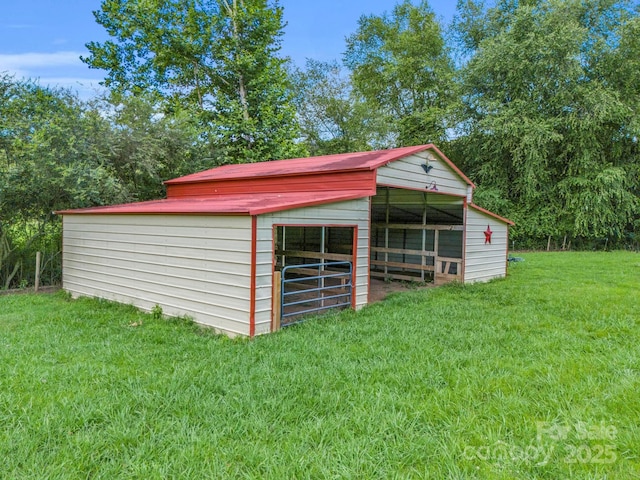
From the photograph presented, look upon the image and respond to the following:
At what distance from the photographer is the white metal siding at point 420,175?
750 cm

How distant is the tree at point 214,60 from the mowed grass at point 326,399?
11.8m

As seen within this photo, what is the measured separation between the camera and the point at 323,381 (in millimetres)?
3602

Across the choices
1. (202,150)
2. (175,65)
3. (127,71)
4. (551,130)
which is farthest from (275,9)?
(551,130)

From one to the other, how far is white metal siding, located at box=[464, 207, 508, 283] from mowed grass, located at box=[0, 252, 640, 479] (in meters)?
4.05

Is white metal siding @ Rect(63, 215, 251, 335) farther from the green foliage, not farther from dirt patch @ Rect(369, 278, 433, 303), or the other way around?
dirt patch @ Rect(369, 278, 433, 303)

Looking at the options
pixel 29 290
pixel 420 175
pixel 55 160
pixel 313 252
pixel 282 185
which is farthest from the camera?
pixel 29 290

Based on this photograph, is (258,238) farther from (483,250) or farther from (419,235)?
(419,235)

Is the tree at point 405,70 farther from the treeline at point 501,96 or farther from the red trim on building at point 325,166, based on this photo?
the red trim on building at point 325,166

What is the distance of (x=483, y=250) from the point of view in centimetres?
1033

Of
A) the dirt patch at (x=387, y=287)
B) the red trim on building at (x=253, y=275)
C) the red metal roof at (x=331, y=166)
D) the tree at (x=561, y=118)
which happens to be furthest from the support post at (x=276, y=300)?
the tree at (x=561, y=118)

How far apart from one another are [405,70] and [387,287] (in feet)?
60.3

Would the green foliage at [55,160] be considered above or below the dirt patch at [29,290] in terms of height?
above

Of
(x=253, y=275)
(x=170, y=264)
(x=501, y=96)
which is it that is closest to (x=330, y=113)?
(x=501, y=96)

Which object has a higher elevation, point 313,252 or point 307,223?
point 307,223
